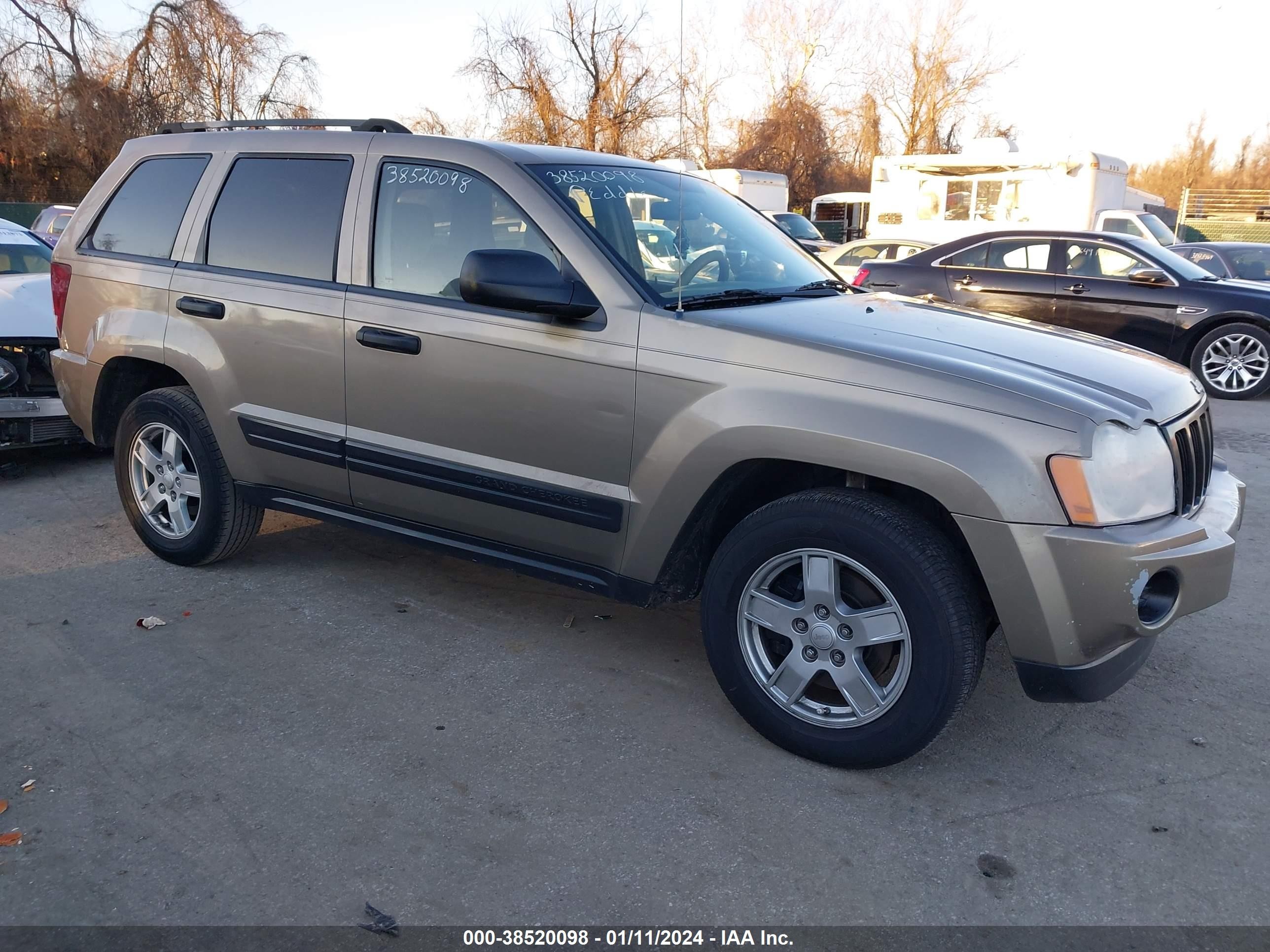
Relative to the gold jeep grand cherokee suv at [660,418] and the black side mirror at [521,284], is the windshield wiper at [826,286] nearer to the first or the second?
the gold jeep grand cherokee suv at [660,418]

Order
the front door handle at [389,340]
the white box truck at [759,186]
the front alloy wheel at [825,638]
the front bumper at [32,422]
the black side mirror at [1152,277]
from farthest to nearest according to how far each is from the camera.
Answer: the white box truck at [759,186] < the black side mirror at [1152,277] < the front bumper at [32,422] < the front door handle at [389,340] < the front alloy wheel at [825,638]

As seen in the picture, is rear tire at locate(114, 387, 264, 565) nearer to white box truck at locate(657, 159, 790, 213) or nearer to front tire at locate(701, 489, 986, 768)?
front tire at locate(701, 489, 986, 768)

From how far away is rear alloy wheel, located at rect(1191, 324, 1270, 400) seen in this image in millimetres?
9758

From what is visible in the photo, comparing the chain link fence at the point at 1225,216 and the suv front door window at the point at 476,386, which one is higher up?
the chain link fence at the point at 1225,216

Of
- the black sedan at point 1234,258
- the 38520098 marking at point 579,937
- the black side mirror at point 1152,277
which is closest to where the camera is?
the 38520098 marking at point 579,937

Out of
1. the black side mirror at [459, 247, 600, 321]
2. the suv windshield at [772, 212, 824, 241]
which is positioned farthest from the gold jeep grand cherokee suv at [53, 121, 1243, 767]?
the suv windshield at [772, 212, 824, 241]

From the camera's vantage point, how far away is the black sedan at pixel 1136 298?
32.1 ft

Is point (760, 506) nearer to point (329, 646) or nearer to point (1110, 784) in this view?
point (1110, 784)

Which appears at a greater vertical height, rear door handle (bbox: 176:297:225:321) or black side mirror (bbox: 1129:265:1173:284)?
black side mirror (bbox: 1129:265:1173:284)

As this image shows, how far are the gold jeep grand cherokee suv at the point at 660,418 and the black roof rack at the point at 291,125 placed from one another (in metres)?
0.03

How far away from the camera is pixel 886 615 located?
304 cm

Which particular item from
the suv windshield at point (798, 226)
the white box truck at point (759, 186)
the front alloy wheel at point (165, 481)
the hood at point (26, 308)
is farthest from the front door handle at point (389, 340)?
the white box truck at point (759, 186)

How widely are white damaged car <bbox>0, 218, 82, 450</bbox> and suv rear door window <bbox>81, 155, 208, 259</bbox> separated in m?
1.64

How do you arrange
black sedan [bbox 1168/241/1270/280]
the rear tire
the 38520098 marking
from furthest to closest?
black sedan [bbox 1168/241/1270/280]
the rear tire
the 38520098 marking
